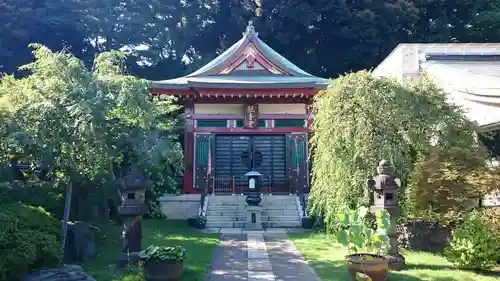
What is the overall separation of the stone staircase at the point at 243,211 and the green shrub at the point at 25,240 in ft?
24.4

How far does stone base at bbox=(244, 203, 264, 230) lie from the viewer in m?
14.7

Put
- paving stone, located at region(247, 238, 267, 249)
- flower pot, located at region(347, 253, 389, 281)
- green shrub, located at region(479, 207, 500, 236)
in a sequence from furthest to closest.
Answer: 1. paving stone, located at region(247, 238, 267, 249)
2. green shrub, located at region(479, 207, 500, 236)
3. flower pot, located at region(347, 253, 389, 281)

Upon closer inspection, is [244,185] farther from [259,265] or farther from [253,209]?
[259,265]

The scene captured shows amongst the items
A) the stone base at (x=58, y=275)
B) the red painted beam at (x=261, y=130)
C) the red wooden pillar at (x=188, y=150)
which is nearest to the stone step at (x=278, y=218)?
the red wooden pillar at (x=188, y=150)

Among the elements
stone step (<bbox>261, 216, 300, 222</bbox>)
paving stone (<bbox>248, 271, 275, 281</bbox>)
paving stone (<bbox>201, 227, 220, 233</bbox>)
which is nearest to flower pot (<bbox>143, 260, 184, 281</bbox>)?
paving stone (<bbox>248, 271, 275, 281</bbox>)

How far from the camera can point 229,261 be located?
31.7 ft

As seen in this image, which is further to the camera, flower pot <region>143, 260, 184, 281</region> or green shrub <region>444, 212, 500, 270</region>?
green shrub <region>444, 212, 500, 270</region>

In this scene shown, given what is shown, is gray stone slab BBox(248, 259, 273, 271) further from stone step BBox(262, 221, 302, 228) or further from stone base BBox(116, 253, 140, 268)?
stone step BBox(262, 221, 302, 228)

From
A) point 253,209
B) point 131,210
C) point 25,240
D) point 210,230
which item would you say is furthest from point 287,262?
point 253,209

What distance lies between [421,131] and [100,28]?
80.7ft

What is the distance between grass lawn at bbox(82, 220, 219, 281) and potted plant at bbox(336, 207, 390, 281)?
8.17 ft

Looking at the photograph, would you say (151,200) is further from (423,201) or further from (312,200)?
(423,201)

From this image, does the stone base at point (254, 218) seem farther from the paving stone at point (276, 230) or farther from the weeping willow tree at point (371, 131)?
the weeping willow tree at point (371, 131)

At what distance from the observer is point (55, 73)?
8.63 m
